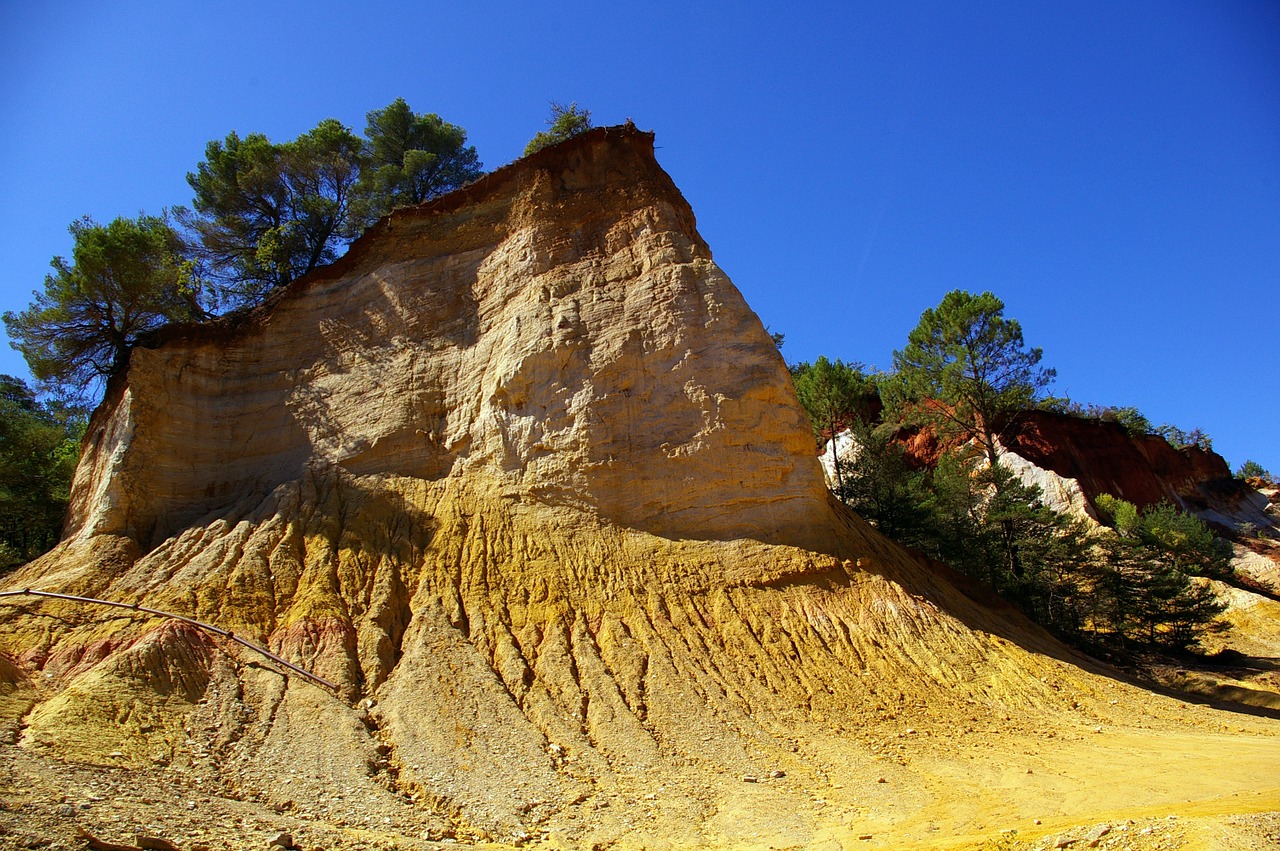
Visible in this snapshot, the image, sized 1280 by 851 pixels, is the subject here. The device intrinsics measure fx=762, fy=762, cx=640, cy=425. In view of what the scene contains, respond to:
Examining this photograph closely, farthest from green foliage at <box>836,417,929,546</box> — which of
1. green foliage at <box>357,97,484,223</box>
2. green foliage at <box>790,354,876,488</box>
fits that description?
green foliage at <box>357,97,484,223</box>

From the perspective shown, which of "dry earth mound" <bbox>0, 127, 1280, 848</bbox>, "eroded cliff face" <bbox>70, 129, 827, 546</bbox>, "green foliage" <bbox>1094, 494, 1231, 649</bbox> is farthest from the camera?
"green foliage" <bbox>1094, 494, 1231, 649</bbox>

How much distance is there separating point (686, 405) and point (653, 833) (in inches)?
349

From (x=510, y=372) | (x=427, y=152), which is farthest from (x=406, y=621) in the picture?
(x=427, y=152)

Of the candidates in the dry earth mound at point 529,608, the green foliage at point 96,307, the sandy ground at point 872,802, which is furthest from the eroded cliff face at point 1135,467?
the green foliage at point 96,307

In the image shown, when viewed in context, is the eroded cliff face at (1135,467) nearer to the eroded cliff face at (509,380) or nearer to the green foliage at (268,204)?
the eroded cliff face at (509,380)

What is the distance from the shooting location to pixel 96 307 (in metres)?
19.0

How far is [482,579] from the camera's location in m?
14.4

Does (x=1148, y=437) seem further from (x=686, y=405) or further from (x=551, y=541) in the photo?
(x=551, y=541)

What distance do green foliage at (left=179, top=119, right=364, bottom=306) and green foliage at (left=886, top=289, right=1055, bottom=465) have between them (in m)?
23.0

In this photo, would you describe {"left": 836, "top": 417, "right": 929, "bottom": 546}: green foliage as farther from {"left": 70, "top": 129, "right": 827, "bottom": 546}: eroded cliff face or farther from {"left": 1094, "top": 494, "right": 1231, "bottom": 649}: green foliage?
{"left": 70, "top": 129, "right": 827, "bottom": 546}: eroded cliff face

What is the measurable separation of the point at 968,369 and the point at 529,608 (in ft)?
78.9

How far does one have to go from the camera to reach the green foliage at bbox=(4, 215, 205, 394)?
18.6 metres

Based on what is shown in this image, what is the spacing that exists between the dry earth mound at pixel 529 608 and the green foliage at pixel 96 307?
1.94 metres

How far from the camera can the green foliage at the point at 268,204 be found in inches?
925
